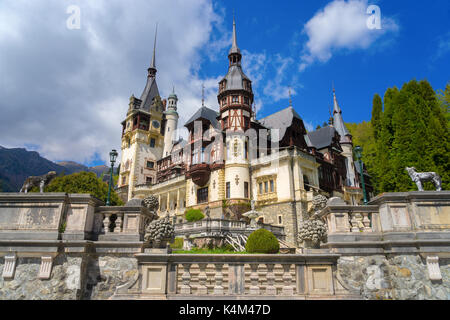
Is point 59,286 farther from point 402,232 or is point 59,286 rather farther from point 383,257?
point 402,232

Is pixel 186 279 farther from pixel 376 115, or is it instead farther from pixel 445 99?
pixel 445 99

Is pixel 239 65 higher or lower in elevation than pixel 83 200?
higher

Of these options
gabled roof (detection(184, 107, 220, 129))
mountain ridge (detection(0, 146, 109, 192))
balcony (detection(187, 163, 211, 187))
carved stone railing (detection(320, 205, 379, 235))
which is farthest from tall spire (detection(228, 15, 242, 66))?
mountain ridge (detection(0, 146, 109, 192))

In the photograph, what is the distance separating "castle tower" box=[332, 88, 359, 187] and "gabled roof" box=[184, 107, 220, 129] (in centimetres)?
2281

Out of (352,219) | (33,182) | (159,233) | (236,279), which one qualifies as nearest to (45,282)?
(159,233)

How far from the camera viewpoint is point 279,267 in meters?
7.65

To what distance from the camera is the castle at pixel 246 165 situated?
34.0 meters

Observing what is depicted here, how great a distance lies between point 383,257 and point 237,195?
27460 millimetres

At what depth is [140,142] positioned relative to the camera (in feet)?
183

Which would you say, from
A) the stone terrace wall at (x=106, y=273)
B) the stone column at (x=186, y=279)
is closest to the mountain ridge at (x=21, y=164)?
the stone terrace wall at (x=106, y=273)

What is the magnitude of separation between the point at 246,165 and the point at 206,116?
37.9 feet

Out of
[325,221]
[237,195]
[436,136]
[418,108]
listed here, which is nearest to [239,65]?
[237,195]

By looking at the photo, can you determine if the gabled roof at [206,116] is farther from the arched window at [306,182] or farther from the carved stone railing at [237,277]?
the carved stone railing at [237,277]
